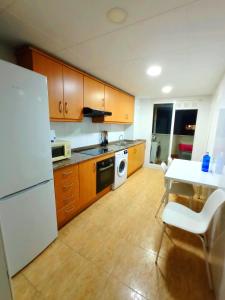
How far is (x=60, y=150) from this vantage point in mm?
1970

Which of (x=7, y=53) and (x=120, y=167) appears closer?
(x=7, y=53)

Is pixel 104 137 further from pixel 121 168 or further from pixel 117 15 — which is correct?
pixel 117 15

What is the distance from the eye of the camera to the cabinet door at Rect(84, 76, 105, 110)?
243 centimetres

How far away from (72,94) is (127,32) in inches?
45.4

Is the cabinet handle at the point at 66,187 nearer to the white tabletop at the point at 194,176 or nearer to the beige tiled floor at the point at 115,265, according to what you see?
the beige tiled floor at the point at 115,265

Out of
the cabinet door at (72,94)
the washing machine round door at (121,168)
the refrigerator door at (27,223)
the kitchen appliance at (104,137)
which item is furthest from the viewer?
the kitchen appliance at (104,137)

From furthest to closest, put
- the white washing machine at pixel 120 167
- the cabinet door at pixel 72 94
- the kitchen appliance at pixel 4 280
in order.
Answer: the white washing machine at pixel 120 167 < the cabinet door at pixel 72 94 < the kitchen appliance at pixel 4 280

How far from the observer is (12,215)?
125 centimetres

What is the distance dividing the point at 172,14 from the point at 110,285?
7.50 feet

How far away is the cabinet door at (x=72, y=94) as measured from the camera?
6.73ft

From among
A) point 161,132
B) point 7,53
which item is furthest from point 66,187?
point 161,132

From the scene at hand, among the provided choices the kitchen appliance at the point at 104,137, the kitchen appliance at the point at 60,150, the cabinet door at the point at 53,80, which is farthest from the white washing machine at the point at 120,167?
the cabinet door at the point at 53,80

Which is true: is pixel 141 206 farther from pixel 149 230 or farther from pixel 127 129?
pixel 127 129

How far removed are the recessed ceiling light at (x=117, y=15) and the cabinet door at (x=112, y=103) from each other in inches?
71.2
